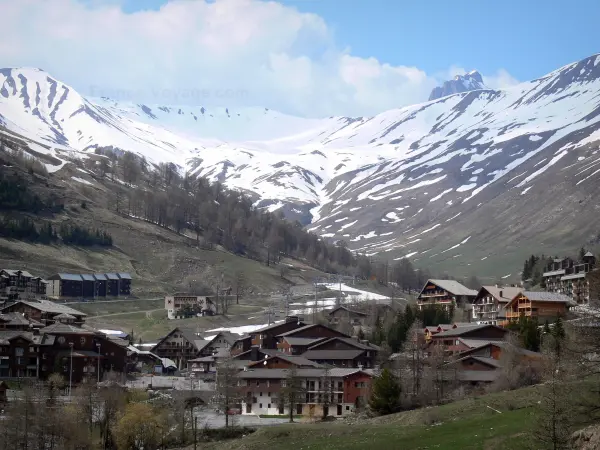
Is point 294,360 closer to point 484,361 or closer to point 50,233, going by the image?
point 484,361

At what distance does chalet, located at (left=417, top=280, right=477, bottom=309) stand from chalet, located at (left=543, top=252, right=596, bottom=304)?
10.9 meters

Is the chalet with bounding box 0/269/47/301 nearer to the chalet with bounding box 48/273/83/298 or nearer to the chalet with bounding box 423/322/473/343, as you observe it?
the chalet with bounding box 48/273/83/298

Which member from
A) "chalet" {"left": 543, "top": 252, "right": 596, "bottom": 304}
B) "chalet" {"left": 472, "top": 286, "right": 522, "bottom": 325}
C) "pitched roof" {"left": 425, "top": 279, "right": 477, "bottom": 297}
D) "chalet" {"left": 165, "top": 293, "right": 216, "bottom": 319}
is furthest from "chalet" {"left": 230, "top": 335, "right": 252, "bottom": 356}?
"pitched roof" {"left": 425, "top": 279, "right": 477, "bottom": 297}

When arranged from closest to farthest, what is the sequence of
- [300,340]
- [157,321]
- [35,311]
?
[300,340]
[35,311]
[157,321]

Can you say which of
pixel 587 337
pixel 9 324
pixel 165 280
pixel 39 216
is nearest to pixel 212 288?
pixel 165 280

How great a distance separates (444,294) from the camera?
14675cm

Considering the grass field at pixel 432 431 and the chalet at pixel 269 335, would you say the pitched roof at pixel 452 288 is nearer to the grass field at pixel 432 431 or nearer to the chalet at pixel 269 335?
the chalet at pixel 269 335

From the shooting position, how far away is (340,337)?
109m

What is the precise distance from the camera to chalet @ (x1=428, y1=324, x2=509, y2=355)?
9538cm

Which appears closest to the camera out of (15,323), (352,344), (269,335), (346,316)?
(352,344)

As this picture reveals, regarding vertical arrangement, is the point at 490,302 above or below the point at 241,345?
above

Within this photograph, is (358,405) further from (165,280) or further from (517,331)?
(165,280)

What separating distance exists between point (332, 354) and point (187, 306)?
58092mm

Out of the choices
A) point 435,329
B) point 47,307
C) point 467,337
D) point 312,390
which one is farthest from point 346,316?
point 312,390
